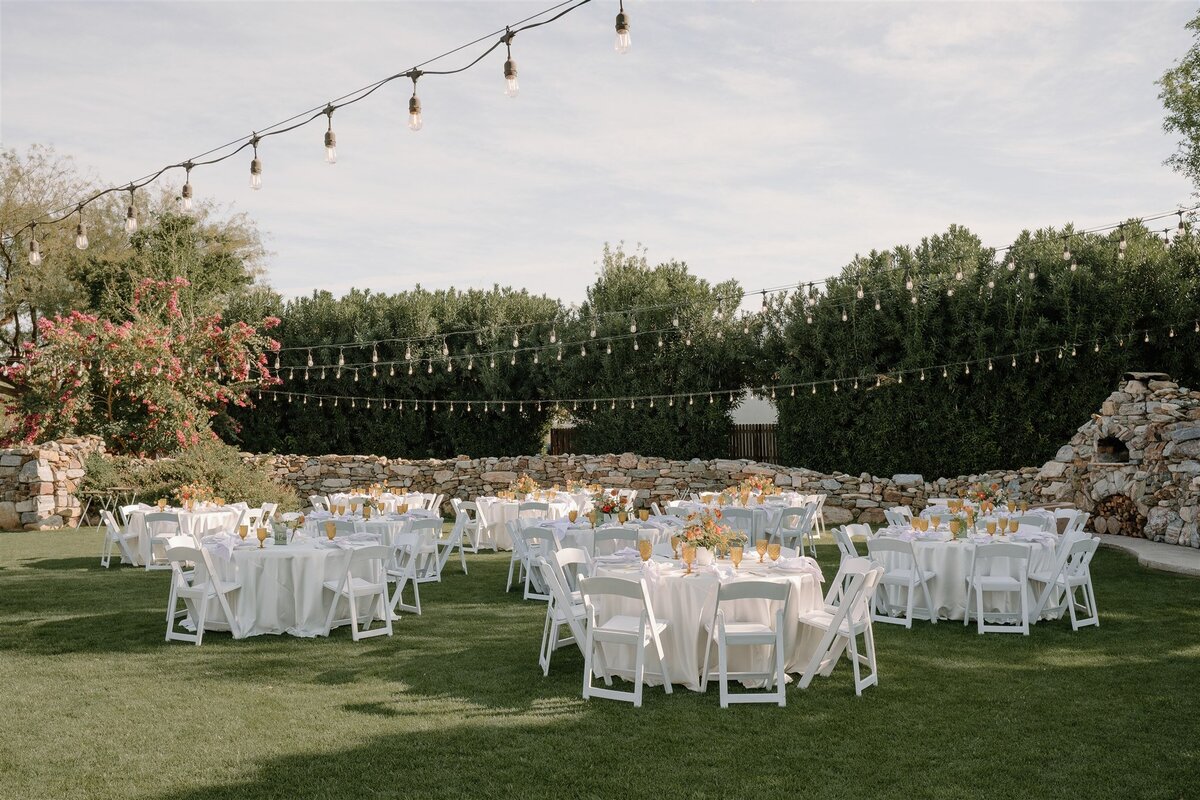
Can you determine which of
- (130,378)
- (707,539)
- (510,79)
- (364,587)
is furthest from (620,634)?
(130,378)

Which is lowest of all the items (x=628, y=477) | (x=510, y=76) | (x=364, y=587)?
(x=364, y=587)

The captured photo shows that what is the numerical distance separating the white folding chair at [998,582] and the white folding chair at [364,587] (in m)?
4.45

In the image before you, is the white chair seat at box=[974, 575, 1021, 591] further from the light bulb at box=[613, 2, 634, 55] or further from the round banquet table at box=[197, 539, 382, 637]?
the light bulb at box=[613, 2, 634, 55]

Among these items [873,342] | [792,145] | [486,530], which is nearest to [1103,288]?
[873,342]

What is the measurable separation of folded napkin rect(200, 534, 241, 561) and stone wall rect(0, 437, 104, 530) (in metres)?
9.79

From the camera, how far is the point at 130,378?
58.1 ft

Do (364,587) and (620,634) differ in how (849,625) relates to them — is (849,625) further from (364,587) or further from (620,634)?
(364,587)

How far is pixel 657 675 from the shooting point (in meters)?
5.66

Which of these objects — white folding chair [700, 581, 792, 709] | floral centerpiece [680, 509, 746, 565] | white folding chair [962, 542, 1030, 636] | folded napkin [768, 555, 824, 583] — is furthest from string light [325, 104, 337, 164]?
white folding chair [962, 542, 1030, 636]

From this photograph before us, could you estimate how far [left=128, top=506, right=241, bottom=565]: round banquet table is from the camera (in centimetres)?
1075

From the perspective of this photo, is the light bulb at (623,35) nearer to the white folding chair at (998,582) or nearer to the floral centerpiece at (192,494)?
the white folding chair at (998,582)

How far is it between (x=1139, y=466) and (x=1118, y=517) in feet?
2.36

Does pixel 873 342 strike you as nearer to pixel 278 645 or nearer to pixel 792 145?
pixel 792 145

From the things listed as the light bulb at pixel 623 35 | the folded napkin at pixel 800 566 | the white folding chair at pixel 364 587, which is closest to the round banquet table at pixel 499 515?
the white folding chair at pixel 364 587
